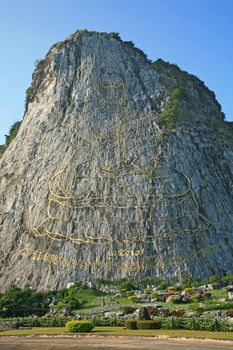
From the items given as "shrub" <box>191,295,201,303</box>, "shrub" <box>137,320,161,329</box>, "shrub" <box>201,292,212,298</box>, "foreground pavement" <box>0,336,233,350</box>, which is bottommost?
"foreground pavement" <box>0,336,233,350</box>

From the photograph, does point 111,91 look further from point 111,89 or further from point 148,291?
point 148,291

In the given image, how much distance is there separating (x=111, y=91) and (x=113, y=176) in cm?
1287

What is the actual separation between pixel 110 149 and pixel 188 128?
8628 mm

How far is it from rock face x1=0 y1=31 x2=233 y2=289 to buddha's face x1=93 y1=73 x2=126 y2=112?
11 cm

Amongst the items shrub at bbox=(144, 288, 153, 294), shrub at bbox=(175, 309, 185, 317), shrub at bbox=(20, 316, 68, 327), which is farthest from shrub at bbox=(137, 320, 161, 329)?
shrub at bbox=(144, 288, 153, 294)

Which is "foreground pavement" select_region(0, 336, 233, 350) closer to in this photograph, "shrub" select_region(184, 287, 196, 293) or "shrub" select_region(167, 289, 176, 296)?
"shrub" select_region(167, 289, 176, 296)

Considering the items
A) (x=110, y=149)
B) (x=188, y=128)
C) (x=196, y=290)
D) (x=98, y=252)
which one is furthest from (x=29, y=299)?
(x=188, y=128)

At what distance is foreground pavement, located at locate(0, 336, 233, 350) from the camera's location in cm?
1570

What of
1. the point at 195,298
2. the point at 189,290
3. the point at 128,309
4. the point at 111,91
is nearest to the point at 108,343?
the point at 128,309

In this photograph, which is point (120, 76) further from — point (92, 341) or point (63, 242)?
point (92, 341)

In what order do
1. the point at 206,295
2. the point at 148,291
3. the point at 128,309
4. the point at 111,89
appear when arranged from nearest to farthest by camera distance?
the point at 128,309 < the point at 206,295 < the point at 148,291 < the point at 111,89

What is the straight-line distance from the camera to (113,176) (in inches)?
1715

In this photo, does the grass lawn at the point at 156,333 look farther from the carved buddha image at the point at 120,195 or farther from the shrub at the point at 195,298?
the carved buddha image at the point at 120,195

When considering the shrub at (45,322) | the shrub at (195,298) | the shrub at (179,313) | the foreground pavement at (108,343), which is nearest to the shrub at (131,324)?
the foreground pavement at (108,343)
